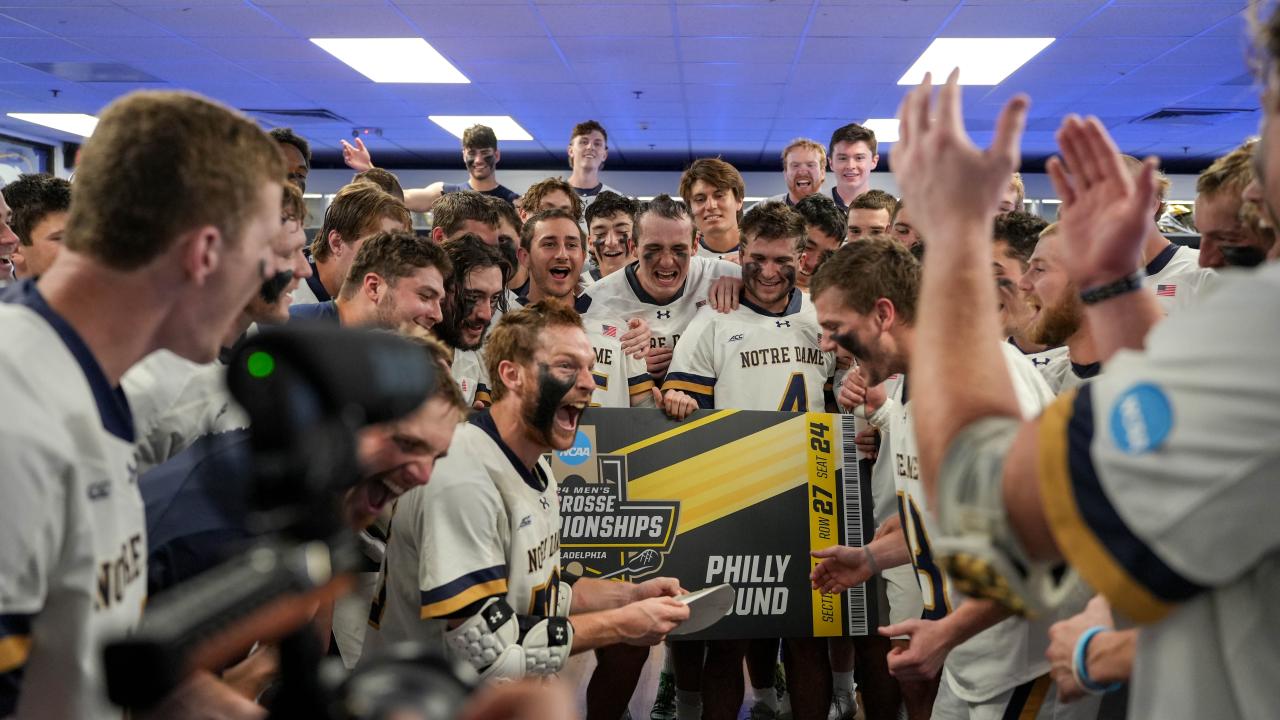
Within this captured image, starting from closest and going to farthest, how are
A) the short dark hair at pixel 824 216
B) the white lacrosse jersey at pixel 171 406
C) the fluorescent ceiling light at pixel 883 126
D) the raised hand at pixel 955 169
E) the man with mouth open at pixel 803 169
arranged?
the raised hand at pixel 955 169, the white lacrosse jersey at pixel 171 406, the short dark hair at pixel 824 216, the man with mouth open at pixel 803 169, the fluorescent ceiling light at pixel 883 126

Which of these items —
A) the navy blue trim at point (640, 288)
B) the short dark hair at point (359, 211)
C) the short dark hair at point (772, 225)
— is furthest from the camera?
the navy blue trim at point (640, 288)

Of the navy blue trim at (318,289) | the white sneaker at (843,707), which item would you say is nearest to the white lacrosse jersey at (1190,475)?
the white sneaker at (843,707)

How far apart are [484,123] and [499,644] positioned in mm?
11160

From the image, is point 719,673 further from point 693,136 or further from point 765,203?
point 693,136

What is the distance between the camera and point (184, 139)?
1239 mm

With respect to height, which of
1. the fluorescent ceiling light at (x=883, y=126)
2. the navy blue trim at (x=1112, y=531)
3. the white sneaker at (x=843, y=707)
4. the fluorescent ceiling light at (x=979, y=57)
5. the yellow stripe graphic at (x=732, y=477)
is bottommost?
the white sneaker at (x=843, y=707)

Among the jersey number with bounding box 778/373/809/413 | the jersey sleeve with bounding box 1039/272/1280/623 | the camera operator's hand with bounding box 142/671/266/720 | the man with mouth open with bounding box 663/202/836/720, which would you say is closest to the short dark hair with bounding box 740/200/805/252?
the man with mouth open with bounding box 663/202/836/720

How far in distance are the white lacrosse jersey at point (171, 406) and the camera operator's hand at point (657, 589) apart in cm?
138

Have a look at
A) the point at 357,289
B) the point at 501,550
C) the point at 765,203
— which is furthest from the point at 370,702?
the point at 765,203

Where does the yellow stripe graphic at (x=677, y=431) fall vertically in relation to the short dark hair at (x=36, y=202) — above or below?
below

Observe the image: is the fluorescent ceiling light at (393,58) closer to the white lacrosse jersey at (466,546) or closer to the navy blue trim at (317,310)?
the navy blue trim at (317,310)

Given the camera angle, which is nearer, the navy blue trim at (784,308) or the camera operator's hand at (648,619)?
the camera operator's hand at (648,619)

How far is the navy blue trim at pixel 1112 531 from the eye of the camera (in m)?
0.87

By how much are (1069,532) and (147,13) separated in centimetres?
896
